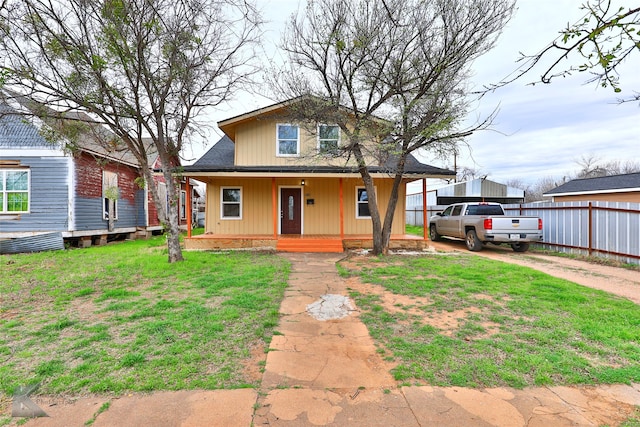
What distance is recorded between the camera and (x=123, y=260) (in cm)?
852

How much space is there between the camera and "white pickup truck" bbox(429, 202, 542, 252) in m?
9.75

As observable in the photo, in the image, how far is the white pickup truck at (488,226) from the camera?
9.75 m

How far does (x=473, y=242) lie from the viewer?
35.3 feet

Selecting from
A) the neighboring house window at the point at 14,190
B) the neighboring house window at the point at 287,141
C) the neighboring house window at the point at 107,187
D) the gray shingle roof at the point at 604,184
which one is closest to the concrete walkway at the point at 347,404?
the neighboring house window at the point at 287,141

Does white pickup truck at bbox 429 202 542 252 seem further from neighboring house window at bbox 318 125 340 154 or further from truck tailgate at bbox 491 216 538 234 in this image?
neighboring house window at bbox 318 125 340 154

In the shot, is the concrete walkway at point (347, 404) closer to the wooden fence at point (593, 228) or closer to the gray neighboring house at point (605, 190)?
the wooden fence at point (593, 228)

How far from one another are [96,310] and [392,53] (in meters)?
8.97

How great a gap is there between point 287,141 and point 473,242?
27.0 ft

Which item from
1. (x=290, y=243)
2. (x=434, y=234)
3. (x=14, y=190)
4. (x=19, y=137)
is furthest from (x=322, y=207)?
(x=19, y=137)

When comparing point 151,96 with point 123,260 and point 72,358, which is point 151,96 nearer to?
point 123,260

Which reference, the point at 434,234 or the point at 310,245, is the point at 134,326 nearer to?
the point at 310,245

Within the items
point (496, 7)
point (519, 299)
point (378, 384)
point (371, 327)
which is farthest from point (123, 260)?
point (496, 7)

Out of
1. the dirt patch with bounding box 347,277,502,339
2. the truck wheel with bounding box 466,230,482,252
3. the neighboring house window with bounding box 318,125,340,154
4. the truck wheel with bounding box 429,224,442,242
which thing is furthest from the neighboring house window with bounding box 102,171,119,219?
the truck wheel with bounding box 466,230,482,252

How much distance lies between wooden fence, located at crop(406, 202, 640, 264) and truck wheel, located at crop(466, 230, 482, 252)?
2.60 metres
